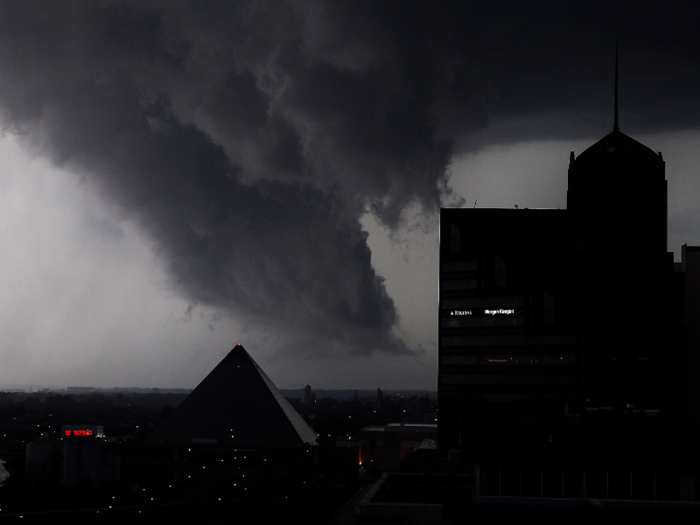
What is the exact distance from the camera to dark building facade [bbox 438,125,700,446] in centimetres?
14600

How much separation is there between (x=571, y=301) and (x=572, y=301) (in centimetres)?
18

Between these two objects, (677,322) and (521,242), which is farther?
(521,242)

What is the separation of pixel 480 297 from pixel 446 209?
60.6 ft

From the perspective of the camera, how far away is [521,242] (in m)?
163

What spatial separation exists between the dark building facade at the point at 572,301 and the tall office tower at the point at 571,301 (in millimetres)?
191

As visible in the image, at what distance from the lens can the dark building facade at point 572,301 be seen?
146 metres

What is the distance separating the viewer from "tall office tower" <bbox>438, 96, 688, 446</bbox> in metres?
146

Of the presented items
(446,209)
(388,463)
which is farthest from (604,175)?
(388,463)

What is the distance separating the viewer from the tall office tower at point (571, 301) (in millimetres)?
146000

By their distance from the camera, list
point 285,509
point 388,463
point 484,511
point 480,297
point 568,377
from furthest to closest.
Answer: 1. point 388,463
2. point 480,297
3. point 568,377
4. point 285,509
5. point 484,511

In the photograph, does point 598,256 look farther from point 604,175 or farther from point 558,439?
point 558,439

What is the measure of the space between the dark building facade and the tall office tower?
7.5 inches

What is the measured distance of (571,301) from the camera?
515 ft

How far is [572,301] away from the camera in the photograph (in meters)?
157
